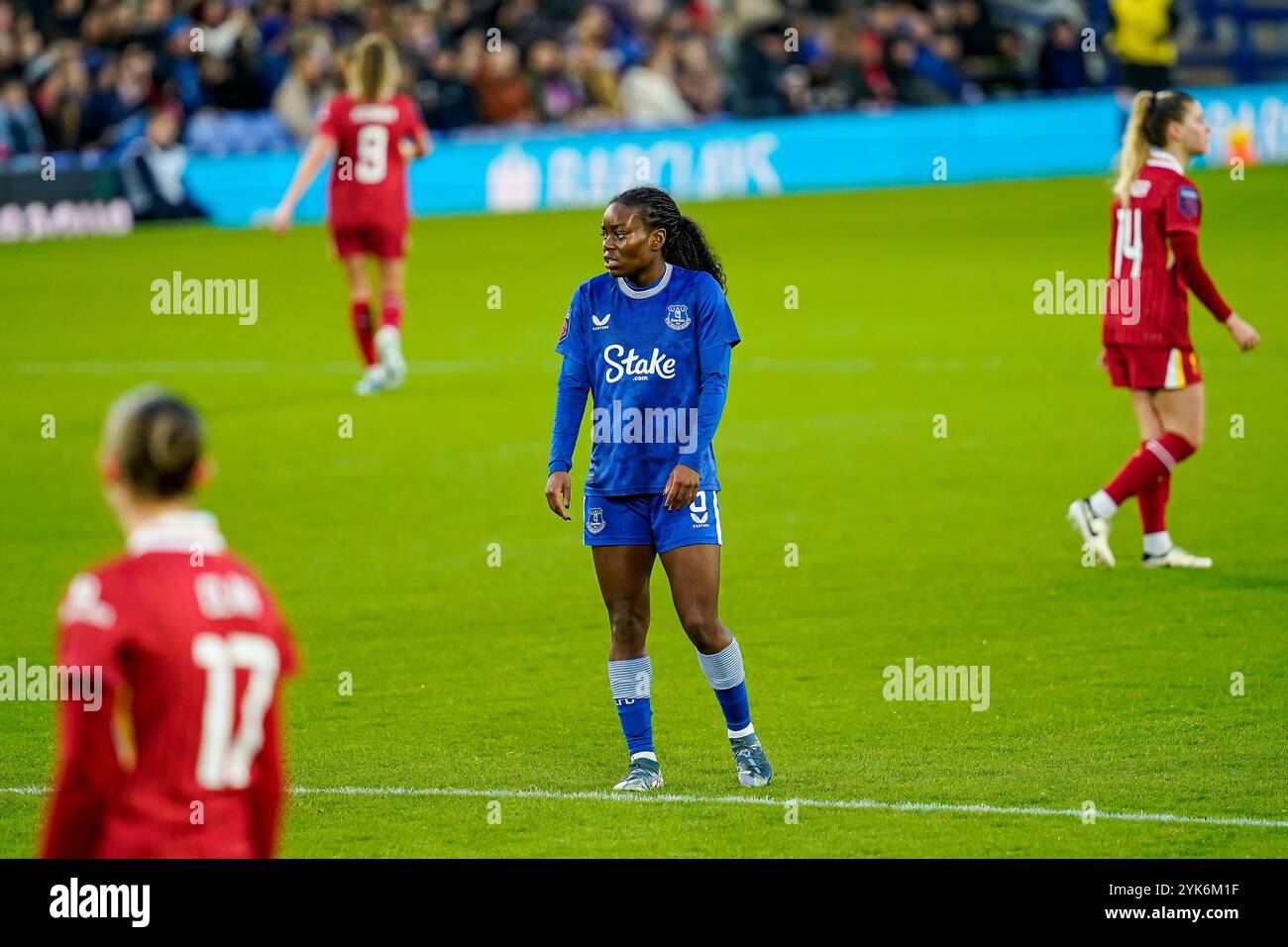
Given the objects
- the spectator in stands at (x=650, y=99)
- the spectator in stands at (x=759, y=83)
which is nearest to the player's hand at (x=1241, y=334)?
the spectator in stands at (x=650, y=99)

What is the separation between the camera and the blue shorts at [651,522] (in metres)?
6.84

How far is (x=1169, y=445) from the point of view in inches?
407

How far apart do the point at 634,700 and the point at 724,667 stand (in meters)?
0.34

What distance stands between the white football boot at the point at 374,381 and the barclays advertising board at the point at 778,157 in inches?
487

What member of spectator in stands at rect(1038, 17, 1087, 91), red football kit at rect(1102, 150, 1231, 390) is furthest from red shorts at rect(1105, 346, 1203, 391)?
spectator in stands at rect(1038, 17, 1087, 91)

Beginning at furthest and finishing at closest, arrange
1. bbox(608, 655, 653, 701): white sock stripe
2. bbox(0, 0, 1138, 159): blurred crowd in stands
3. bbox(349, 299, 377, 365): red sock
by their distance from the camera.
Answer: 1. bbox(0, 0, 1138, 159): blurred crowd in stands
2. bbox(349, 299, 377, 365): red sock
3. bbox(608, 655, 653, 701): white sock stripe

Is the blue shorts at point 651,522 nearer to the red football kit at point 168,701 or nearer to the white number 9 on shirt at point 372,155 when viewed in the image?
the red football kit at point 168,701

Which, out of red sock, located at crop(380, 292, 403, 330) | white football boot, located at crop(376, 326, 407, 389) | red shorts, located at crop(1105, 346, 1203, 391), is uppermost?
red sock, located at crop(380, 292, 403, 330)

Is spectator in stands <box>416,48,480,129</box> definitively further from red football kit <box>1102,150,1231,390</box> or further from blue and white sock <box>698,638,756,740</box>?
blue and white sock <box>698,638,756,740</box>

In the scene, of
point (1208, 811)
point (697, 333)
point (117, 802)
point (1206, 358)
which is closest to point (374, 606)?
point (697, 333)

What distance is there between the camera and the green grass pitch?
A: 6996mm

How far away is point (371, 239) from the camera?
1631cm

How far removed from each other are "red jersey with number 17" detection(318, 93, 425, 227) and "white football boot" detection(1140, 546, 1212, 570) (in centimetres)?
765

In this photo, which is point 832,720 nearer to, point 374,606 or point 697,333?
point 697,333
